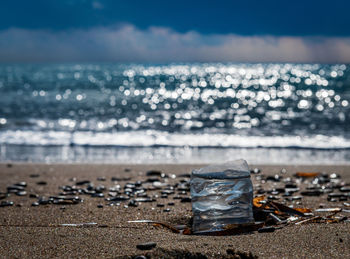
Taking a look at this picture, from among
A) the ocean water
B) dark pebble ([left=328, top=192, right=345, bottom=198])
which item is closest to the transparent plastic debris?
dark pebble ([left=328, top=192, right=345, bottom=198])

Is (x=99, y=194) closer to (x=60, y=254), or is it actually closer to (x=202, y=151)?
(x=60, y=254)

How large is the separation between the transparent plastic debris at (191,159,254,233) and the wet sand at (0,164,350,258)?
274 mm

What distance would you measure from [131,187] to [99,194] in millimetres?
574

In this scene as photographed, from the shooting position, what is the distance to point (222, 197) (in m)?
3.98

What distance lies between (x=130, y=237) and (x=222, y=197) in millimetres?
927

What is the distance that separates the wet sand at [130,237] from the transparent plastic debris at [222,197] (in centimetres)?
27

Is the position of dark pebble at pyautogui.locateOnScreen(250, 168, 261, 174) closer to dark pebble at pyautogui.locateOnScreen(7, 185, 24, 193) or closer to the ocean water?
the ocean water

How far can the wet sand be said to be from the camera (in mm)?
3240

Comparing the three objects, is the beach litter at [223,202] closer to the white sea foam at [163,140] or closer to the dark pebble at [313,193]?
the dark pebble at [313,193]

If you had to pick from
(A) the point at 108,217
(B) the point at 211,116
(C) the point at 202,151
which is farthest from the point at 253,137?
(A) the point at 108,217

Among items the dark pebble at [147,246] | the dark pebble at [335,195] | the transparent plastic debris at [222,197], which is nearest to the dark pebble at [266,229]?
the transparent plastic debris at [222,197]

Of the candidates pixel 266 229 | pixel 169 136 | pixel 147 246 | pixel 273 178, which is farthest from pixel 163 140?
pixel 147 246

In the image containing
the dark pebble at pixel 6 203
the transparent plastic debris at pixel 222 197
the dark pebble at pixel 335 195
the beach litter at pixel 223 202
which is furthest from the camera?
the dark pebble at pixel 335 195

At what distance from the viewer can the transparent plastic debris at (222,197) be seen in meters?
3.96
